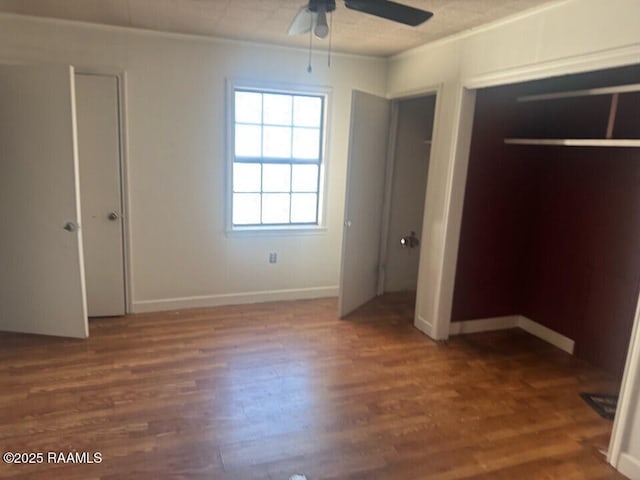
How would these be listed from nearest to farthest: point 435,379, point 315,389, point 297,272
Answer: point 315,389 → point 435,379 → point 297,272

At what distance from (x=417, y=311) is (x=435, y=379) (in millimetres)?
931

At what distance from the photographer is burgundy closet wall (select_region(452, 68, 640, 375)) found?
3258 millimetres

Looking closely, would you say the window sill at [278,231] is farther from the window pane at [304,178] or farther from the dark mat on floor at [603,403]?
the dark mat on floor at [603,403]

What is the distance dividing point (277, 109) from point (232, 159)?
25.9 inches

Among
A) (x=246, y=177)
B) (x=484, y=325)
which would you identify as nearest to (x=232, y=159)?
(x=246, y=177)

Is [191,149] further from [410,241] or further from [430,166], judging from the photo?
[410,241]

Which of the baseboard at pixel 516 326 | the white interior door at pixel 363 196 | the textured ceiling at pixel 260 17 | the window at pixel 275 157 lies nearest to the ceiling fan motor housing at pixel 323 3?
the textured ceiling at pixel 260 17

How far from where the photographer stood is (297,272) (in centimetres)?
462

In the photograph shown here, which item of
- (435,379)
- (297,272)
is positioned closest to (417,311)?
(435,379)

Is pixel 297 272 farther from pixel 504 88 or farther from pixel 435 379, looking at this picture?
pixel 504 88

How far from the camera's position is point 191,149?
13.2 feet

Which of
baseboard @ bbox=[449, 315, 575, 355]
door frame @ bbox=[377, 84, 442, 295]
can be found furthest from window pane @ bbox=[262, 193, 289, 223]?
baseboard @ bbox=[449, 315, 575, 355]

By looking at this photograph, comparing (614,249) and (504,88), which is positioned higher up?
(504,88)

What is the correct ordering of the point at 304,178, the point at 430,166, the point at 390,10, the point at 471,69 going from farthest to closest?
the point at 304,178 < the point at 430,166 < the point at 471,69 < the point at 390,10
